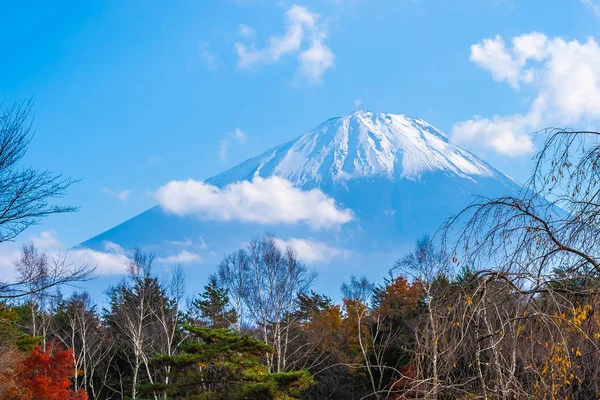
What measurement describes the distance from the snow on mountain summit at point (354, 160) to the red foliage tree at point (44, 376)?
143 meters

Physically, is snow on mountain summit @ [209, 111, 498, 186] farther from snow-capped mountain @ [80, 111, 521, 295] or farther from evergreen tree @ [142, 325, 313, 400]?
evergreen tree @ [142, 325, 313, 400]

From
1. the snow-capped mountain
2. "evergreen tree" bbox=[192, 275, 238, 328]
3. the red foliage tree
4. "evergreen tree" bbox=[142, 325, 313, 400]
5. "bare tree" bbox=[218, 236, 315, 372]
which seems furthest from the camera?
the snow-capped mountain

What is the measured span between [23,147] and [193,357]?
5307 millimetres

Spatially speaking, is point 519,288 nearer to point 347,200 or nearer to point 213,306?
point 213,306

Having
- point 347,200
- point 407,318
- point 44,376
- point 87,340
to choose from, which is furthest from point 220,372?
point 347,200

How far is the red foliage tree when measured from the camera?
1745 cm

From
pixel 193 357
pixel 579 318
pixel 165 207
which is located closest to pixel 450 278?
pixel 579 318

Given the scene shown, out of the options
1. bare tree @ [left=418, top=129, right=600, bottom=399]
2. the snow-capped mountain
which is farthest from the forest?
the snow-capped mountain

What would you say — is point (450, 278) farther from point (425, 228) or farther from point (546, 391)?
point (425, 228)

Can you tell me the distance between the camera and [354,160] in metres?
179

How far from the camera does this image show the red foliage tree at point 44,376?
687 inches

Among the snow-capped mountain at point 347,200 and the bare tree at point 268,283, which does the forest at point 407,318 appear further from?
the snow-capped mountain at point 347,200

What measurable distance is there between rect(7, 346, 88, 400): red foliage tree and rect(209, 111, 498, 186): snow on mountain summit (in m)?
143

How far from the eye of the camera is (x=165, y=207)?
167875 millimetres
